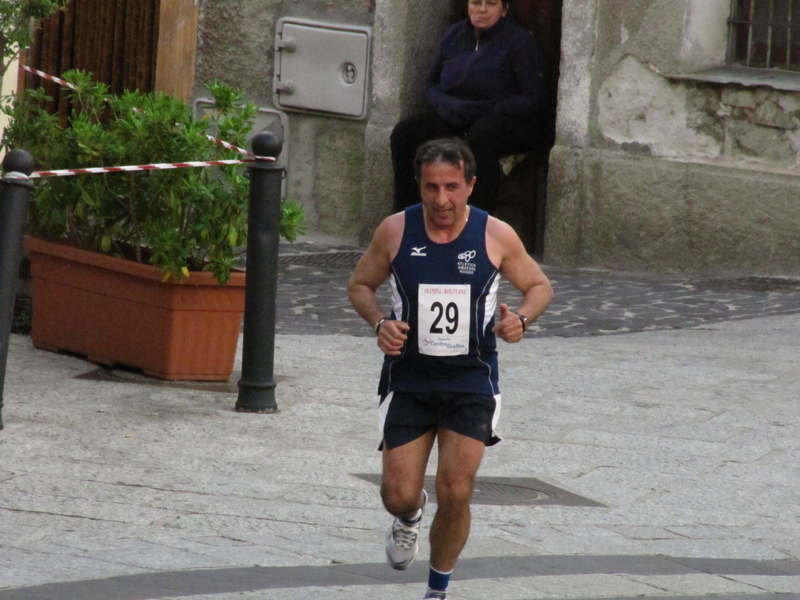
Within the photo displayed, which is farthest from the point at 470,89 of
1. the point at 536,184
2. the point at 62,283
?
the point at 62,283

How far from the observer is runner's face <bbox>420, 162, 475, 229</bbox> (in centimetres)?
435

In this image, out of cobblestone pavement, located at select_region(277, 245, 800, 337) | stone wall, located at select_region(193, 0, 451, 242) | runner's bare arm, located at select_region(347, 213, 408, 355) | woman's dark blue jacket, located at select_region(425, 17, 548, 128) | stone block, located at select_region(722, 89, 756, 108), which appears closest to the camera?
runner's bare arm, located at select_region(347, 213, 408, 355)

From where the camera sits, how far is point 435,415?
4441 millimetres

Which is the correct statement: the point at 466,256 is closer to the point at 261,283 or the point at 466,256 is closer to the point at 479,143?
the point at 261,283

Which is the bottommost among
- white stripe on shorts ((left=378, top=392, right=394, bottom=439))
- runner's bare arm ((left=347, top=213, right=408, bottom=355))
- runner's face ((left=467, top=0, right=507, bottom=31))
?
white stripe on shorts ((left=378, top=392, right=394, bottom=439))

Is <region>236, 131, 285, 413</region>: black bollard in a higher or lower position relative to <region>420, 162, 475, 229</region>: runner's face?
lower

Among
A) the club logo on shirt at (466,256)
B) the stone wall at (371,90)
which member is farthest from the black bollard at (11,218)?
the stone wall at (371,90)

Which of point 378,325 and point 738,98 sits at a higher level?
point 738,98

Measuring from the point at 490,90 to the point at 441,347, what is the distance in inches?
266

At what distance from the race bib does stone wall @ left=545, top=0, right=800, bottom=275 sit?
21.7 ft

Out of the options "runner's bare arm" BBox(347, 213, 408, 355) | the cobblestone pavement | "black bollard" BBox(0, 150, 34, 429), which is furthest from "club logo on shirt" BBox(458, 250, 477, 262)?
the cobblestone pavement

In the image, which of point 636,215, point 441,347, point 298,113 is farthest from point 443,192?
point 298,113

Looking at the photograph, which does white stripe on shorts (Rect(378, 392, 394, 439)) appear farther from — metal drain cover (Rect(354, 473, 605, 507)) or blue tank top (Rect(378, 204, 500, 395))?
metal drain cover (Rect(354, 473, 605, 507))

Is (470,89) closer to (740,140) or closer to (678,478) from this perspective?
(740,140)
